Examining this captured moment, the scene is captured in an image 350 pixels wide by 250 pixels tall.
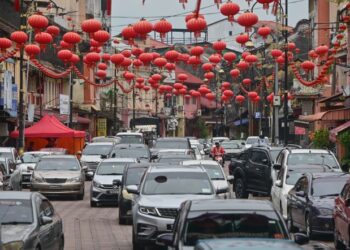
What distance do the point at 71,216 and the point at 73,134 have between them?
89.4 ft

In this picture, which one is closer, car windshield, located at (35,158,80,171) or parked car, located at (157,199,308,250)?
parked car, located at (157,199,308,250)

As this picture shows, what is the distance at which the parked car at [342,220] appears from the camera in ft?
58.6

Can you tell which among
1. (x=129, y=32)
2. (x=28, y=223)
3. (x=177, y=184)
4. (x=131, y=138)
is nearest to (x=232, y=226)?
(x=28, y=223)

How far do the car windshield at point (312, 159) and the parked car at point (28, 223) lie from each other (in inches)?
518

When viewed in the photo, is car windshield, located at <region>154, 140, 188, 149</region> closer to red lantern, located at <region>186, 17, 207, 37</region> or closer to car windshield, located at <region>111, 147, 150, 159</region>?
car windshield, located at <region>111, 147, 150, 159</region>

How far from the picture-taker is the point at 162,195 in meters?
19.8

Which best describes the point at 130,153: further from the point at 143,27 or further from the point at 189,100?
the point at 189,100

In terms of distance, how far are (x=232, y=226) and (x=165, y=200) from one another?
677 centimetres

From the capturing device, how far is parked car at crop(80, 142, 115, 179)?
5016 centimetres

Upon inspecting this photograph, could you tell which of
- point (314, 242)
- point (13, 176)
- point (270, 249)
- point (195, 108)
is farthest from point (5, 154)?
point (195, 108)

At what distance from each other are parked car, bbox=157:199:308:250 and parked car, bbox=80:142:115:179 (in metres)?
37.1

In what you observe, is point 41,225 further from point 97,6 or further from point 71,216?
point 97,6

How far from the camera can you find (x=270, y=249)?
9.80m

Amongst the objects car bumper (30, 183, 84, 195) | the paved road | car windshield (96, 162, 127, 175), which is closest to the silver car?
the paved road
